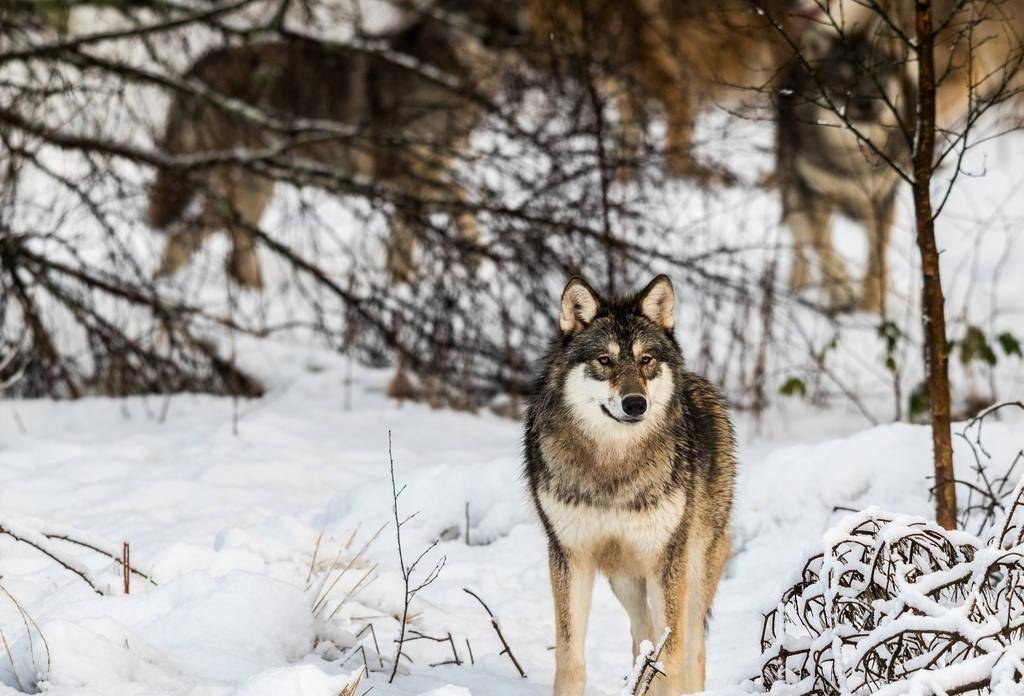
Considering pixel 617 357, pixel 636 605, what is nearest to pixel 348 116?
pixel 617 357

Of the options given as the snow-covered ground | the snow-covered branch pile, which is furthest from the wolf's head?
the snow-covered branch pile

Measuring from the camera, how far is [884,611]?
283 centimetres

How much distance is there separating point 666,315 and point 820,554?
170 cm

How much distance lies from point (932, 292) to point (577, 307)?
4.61ft

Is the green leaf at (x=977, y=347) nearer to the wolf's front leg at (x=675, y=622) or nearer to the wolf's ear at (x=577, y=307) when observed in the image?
the wolf's front leg at (x=675, y=622)

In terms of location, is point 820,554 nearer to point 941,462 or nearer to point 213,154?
point 941,462

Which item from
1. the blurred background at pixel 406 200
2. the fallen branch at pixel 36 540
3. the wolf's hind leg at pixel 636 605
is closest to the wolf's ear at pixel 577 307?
the wolf's hind leg at pixel 636 605

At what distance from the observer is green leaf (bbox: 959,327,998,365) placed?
7025 millimetres

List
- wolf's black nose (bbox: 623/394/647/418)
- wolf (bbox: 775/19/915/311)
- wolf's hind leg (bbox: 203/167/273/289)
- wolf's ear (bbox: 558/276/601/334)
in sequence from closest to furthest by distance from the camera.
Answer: wolf's black nose (bbox: 623/394/647/418), wolf's ear (bbox: 558/276/601/334), wolf's hind leg (bbox: 203/167/273/289), wolf (bbox: 775/19/915/311)

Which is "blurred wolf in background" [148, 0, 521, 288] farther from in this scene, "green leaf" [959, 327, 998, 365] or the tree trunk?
the tree trunk

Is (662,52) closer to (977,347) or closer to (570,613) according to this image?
(977,347)

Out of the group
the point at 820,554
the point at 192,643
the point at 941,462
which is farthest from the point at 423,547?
the point at 820,554

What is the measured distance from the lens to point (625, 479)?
4328 mm

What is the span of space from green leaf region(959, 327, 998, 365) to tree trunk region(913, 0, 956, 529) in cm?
254
